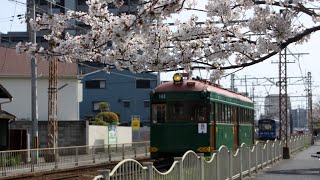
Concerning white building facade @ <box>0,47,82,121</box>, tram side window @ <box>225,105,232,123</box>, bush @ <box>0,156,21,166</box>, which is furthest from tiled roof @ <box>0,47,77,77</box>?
tram side window @ <box>225,105,232,123</box>

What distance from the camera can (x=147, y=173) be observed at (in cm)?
871

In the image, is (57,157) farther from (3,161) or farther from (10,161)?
(3,161)

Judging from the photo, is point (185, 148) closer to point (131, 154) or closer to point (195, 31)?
point (195, 31)

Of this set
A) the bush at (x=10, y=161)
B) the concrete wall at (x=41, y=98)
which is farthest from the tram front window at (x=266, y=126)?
the bush at (x=10, y=161)

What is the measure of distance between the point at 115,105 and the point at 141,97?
383 cm

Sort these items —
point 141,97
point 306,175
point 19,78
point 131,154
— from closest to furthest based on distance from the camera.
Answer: point 306,175 → point 131,154 → point 19,78 → point 141,97

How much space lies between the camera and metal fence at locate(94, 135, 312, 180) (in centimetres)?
809

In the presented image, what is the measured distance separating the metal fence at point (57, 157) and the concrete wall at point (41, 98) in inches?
603

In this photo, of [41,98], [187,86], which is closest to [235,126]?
[187,86]

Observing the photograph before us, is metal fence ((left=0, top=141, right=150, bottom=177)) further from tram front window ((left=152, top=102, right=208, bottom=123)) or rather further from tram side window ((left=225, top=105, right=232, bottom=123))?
tram side window ((left=225, top=105, right=232, bottom=123))

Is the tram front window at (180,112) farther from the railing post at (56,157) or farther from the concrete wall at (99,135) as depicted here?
the concrete wall at (99,135)

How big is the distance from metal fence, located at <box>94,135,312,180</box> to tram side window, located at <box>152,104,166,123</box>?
3.40m

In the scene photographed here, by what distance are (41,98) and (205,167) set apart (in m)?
38.4

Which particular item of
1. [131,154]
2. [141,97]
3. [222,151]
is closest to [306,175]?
[222,151]
